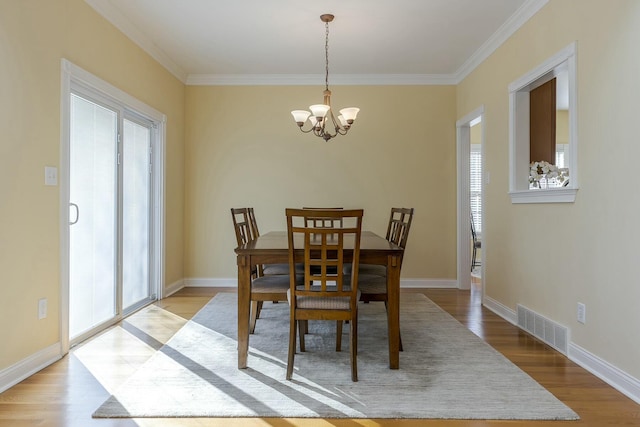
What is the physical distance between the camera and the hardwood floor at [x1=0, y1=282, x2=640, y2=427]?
1925mm

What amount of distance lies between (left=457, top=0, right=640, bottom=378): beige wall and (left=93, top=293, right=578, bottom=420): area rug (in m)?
0.57

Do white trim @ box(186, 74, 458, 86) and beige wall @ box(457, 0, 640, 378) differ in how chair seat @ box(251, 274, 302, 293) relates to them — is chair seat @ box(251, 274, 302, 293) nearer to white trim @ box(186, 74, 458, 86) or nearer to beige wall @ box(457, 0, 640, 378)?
beige wall @ box(457, 0, 640, 378)

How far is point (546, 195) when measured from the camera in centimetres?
304

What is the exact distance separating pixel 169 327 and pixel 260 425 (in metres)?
1.80

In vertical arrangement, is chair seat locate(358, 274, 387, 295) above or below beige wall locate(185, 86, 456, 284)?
below

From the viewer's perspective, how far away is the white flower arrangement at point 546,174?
10.6ft

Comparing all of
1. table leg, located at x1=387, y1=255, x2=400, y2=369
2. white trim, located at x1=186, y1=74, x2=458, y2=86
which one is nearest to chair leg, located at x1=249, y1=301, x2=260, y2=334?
table leg, located at x1=387, y1=255, x2=400, y2=369

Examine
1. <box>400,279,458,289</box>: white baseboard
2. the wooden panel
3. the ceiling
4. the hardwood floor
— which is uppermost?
the ceiling

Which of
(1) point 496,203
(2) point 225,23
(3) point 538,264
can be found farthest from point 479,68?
(2) point 225,23

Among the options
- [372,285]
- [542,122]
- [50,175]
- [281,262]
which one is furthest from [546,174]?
[50,175]

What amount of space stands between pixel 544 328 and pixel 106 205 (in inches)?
139

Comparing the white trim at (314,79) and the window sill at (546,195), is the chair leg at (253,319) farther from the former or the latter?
the white trim at (314,79)

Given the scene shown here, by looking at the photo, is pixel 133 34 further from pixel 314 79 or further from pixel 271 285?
pixel 271 285

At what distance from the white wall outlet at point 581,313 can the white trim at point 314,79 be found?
337 centimetres
